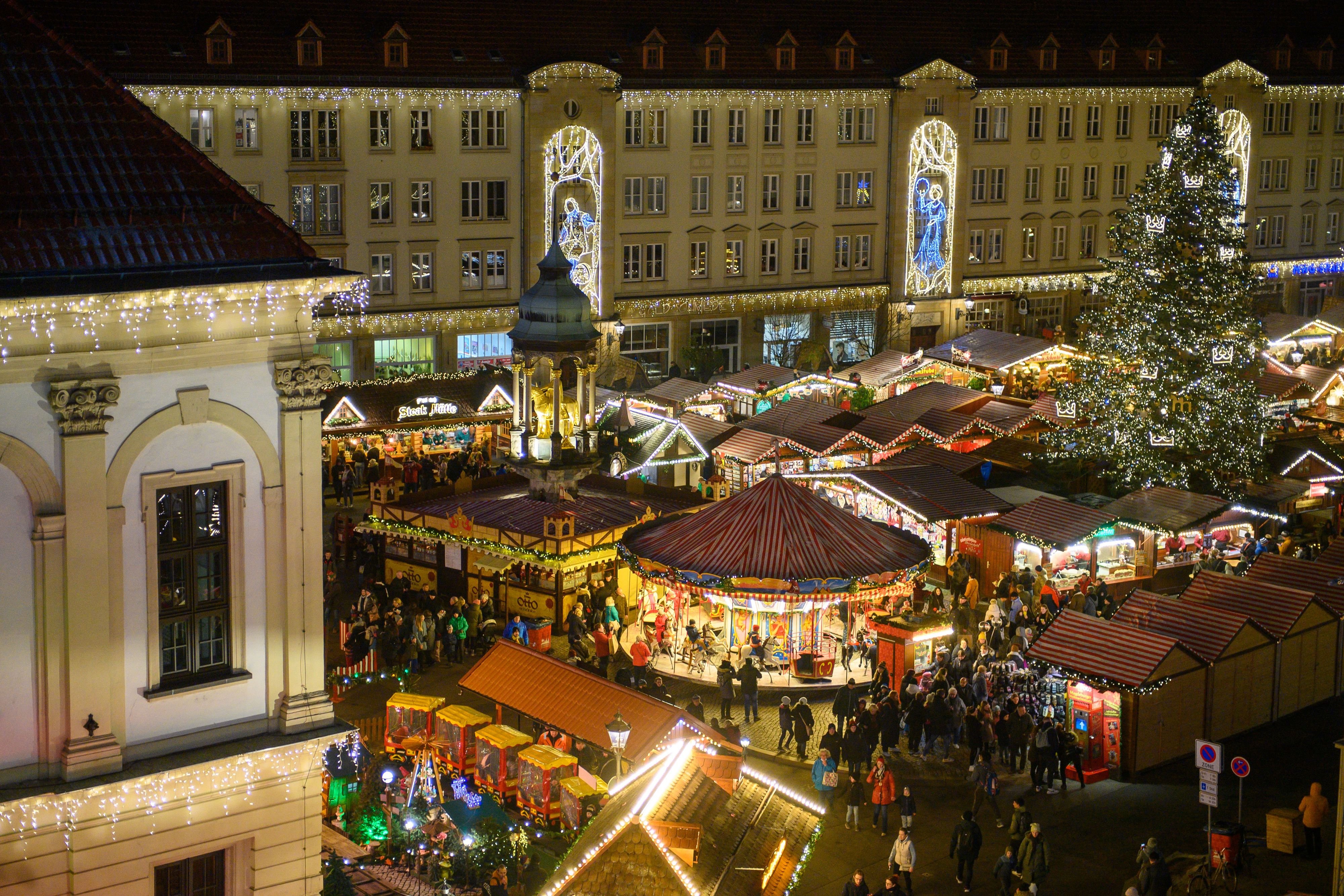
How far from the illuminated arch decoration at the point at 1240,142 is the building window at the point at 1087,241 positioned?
19.1ft

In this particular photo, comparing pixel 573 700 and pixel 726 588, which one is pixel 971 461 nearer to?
pixel 726 588

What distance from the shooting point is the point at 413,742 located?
26891 mm

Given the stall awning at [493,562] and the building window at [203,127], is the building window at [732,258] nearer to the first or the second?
the building window at [203,127]

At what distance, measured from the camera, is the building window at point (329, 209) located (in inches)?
2095

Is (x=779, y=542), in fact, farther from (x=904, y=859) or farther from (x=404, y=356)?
(x=404, y=356)

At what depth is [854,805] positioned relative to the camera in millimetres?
25469

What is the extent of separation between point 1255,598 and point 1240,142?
44.1 m

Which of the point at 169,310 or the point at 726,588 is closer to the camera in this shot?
the point at 169,310

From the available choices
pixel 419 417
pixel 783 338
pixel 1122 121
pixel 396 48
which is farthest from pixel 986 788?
pixel 1122 121

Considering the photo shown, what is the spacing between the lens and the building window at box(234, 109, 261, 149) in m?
51.7

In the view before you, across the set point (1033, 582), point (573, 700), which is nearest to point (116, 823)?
point (573, 700)

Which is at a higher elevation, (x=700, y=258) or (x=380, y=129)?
(x=380, y=129)

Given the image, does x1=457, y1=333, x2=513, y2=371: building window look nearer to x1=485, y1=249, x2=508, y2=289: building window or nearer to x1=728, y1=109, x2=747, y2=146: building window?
x1=485, y1=249, x2=508, y2=289: building window

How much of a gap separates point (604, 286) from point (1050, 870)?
36350 mm
